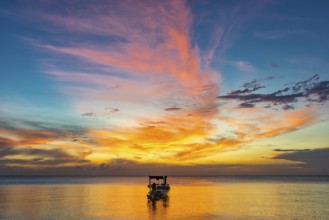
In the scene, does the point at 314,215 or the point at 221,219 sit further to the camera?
the point at 314,215

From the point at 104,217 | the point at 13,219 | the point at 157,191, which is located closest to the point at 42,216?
the point at 13,219

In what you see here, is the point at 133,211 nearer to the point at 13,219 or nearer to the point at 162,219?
the point at 162,219

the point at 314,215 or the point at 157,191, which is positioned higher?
the point at 157,191

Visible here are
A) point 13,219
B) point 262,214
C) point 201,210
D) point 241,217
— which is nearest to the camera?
point 13,219

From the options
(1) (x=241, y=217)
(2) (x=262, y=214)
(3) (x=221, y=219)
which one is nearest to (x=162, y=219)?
(3) (x=221, y=219)

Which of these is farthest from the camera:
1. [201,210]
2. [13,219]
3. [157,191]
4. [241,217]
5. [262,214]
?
[157,191]

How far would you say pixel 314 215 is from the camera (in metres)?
62.0

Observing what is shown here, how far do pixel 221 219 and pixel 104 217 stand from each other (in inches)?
721

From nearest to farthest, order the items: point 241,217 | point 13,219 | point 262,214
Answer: point 13,219, point 241,217, point 262,214

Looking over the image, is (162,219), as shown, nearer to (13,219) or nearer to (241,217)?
(241,217)

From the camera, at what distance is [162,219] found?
56844 millimetres

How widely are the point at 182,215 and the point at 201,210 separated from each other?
829 centimetres

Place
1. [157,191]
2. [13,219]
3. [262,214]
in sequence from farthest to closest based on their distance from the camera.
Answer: [157,191] → [262,214] → [13,219]

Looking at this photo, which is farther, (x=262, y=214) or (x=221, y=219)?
(x=262, y=214)
